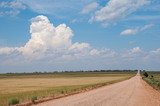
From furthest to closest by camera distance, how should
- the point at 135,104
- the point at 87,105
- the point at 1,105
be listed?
the point at 1,105
the point at 135,104
the point at 87,105

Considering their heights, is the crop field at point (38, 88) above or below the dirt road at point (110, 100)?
above

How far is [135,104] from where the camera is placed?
26.0 metres

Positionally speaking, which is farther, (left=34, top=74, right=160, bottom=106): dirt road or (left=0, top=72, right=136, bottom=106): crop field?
(left=0, top=72, right=136, bottom=106): crop field

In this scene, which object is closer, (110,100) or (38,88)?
(110,100)

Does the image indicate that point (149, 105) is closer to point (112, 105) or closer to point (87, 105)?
point (112, 105)

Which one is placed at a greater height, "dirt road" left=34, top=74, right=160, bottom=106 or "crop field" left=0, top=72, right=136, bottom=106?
"crop field" left=0, top=72, right=136, bottom=106

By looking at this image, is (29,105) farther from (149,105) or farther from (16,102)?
(149,105)

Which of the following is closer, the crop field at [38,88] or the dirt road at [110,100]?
the dirt road at [110,100]

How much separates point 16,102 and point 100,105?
8.27 meters

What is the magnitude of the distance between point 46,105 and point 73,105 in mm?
2265

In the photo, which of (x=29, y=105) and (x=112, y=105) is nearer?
(x=112, y=105)

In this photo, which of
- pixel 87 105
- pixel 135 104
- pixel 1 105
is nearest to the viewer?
pixel 87 105

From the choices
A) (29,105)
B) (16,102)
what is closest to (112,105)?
(29,105)

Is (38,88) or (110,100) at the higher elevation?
(38,88)
